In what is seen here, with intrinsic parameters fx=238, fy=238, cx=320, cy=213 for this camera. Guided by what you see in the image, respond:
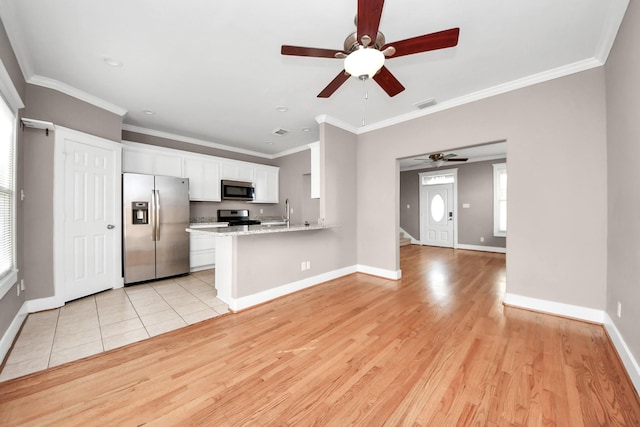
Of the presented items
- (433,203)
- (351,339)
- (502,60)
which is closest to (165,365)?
(351,339)

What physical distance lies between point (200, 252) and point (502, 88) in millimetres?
5413

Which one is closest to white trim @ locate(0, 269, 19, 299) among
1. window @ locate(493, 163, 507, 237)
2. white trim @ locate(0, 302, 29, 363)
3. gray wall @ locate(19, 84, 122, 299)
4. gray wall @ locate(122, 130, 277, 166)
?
white trim @ locate(0, 302, 29, 363)

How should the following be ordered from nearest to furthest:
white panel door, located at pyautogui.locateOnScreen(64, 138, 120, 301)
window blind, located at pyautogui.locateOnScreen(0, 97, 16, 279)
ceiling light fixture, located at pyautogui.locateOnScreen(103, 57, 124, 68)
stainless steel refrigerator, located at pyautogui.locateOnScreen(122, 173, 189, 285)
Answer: window blind, located at pyautogui.locateOnScreen(0, 97, 16, 279) → ceiling light fixture, located at pyautogui.locateOnScreen(103, 57, 124, 68) → white panel door, located at pyautogui.locateOnScreen(64, 138, 120, 301) → stainless steel refrigerator, located at pyautogui.locateOnScreen(122, 173, 189, 285)

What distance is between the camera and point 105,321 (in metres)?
2.55

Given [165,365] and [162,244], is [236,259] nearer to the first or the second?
[165,365]

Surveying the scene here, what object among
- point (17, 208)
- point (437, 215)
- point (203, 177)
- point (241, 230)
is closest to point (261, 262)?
point (241, 230)

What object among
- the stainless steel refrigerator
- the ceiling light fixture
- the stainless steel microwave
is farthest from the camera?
the stainless steel microwave

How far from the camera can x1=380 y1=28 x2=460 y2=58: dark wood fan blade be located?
1612 millimetres

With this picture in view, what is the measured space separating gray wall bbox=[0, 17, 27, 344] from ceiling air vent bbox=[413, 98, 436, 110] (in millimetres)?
4268

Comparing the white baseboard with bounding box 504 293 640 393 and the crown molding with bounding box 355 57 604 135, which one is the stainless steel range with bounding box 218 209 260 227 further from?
the white baseboard with bounding box 504 293 640 393

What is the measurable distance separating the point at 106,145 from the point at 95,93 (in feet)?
2.19

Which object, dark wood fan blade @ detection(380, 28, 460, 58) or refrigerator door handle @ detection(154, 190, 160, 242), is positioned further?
refrigerator door handle @ detection(154, 190, 160, 242)

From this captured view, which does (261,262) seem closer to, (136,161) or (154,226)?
(154,226)

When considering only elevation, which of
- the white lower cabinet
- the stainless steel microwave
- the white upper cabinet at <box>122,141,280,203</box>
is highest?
the white upper cabinet at <box>122,141,280,203</box>
